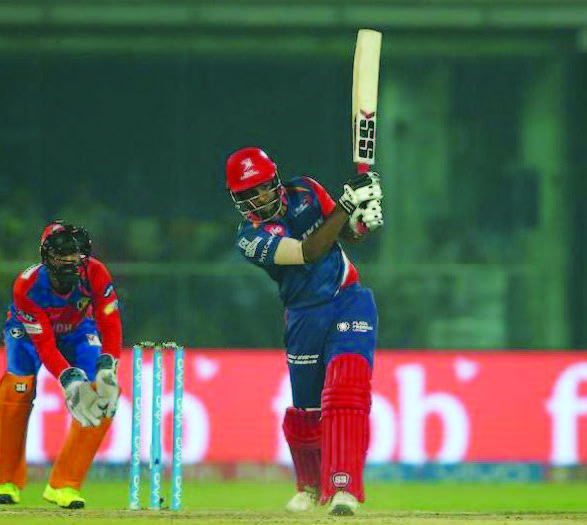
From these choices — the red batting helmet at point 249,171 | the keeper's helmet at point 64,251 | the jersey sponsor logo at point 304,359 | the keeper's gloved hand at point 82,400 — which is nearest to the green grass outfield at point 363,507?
the keeper's gloved hand at point 82,400

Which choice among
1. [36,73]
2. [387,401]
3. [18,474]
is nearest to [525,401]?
[387,401]

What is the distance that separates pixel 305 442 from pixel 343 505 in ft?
2.34

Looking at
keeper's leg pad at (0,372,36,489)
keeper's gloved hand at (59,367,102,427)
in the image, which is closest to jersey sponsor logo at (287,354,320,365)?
keeper's gloved hand at (59,367,102,427)

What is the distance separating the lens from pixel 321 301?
9344 millimetres

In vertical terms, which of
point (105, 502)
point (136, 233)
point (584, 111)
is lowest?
point (105, 502)

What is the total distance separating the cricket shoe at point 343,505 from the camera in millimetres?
8938

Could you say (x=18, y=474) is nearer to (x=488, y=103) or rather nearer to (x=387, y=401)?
(x=387, y=401)

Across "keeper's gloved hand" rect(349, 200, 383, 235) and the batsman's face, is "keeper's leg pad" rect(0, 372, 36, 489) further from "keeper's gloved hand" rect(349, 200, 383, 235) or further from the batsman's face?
"keeper's gloved hand" rect(349, 200, 383, 235)

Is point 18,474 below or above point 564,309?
below

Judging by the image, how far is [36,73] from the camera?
18500 millimetres

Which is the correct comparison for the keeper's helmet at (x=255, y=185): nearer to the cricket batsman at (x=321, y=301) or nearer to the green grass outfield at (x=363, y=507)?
the cricket batsman at (x=321, y=301)

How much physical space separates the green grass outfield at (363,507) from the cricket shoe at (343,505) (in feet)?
0.20

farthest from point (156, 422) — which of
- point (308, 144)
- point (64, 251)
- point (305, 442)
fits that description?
point (308, 144)

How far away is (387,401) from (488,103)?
542 cm
